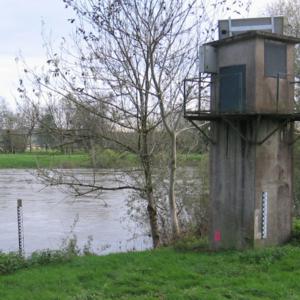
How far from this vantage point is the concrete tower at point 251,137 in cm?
989

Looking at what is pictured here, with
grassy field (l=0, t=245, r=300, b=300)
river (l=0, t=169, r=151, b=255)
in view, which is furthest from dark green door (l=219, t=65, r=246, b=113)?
river (l=0, t=169, r=151, b=255)

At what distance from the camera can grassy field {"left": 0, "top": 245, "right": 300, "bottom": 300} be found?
6996mm

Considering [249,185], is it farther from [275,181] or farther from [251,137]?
[251,137]

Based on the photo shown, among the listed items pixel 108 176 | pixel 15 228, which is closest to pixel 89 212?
pixel 15 228

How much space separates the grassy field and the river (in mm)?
5536

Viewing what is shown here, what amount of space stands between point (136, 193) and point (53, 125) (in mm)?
3623

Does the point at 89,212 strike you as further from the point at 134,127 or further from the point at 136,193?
the point at 134,127

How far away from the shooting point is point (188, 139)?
16.1 m

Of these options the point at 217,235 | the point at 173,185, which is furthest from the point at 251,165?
the point at 173,185

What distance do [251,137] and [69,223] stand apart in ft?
40.1

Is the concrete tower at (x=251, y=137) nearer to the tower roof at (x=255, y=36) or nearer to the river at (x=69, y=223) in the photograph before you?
the tower roof at (x=255, y=36)

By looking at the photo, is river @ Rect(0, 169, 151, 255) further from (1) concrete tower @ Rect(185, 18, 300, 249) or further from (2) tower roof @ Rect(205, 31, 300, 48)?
(2) tower roof @ Rect(205, 31, 300, 48)

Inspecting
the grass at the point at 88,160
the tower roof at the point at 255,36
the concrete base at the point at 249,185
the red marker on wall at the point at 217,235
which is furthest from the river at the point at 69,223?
the tower roof at the point at 255,36

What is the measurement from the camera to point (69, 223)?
20594mm
